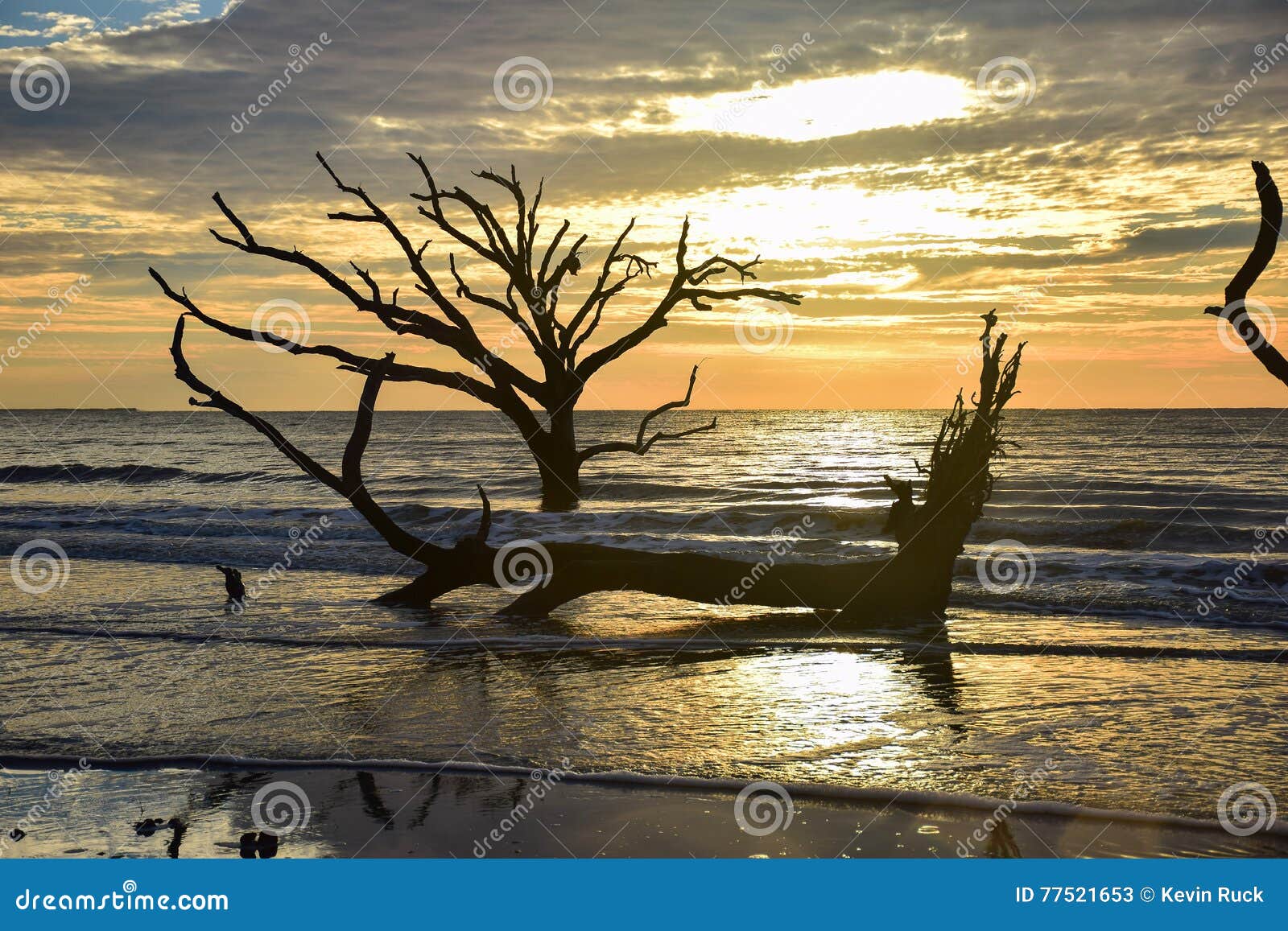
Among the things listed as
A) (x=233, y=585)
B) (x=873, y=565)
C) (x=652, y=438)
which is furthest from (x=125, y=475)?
(x=873, y=565)

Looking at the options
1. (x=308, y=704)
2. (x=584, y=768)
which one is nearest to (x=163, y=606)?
(x=308, y=704)

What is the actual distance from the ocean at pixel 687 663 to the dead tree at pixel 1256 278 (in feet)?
9.45

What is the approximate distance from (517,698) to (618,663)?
1487mm

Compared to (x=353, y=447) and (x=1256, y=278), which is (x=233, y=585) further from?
(x=1256, y=278)

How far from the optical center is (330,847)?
4867 mm

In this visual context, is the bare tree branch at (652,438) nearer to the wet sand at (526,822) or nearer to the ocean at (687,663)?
the ocean at (687,663)

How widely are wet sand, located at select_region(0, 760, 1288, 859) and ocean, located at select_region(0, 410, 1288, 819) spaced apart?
12.4 inches

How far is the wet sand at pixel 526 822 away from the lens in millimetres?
4809

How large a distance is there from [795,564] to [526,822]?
19.0ft

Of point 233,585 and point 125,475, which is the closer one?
point 233,585

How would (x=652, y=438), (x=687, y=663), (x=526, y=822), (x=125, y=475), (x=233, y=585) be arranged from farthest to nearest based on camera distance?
(x=125, y=475) < (x=652, y=438) < (x=233, y=585) < (x=687, y=663) < (x=526, y=822)

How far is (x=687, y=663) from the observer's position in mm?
8961

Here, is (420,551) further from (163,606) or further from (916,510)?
(916,510)

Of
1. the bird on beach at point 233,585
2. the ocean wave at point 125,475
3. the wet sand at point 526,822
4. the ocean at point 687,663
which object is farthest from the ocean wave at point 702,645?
the ocean wave at point 125,475
